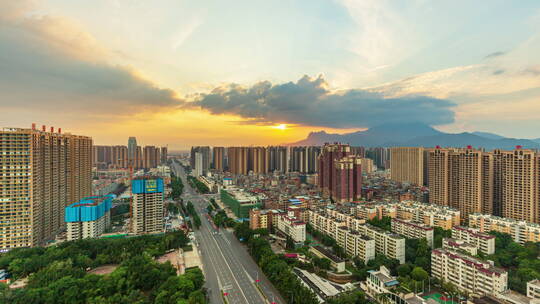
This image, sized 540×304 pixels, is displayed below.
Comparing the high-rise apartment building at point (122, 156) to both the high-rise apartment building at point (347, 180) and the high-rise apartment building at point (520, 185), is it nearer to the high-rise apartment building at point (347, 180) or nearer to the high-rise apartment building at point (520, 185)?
the high-rise apartment building at point (347, 180)

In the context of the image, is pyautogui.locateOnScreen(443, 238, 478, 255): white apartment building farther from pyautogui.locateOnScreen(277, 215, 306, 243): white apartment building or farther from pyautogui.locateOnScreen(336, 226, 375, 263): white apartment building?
pyautogui.locateOnScreen(277, 215, 306, 243): white apartment building

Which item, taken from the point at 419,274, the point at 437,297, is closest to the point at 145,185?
the point at 419,274

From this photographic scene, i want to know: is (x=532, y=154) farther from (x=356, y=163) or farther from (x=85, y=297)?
(x=85, y=297)

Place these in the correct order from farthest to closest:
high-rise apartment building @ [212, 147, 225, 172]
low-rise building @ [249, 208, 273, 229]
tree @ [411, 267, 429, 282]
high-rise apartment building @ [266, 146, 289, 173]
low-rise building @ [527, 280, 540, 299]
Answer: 1. high-rise apartment building @ [212, 147, 225, 172]
2. high-rise apartment building @ [266, 146, 289, 173]
3. low-rise building @ [249, 208, 273, 229]
4. tree @ [411, 267, 429, 282]
5. low-rise building @ [527, 280, 540, 299]

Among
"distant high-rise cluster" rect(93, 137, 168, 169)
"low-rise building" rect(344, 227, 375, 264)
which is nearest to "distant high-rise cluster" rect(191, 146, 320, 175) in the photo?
"distant high-rise cluster" rect(93, 137, 168, 169)

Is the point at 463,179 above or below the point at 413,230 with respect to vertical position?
above

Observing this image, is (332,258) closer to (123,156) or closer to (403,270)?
(403,270)
